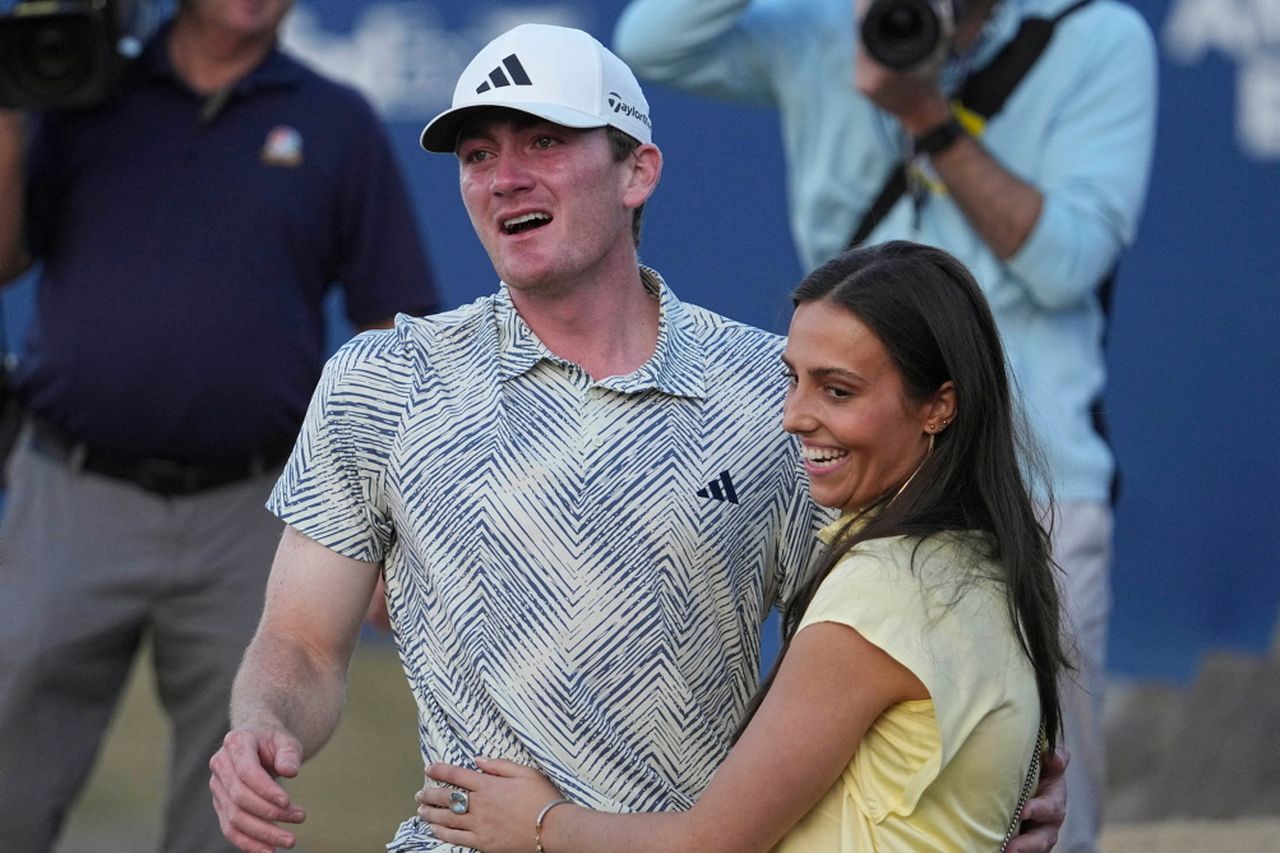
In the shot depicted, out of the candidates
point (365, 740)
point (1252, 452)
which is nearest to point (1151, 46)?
point (1252, 452)

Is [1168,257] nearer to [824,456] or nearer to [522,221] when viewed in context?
[522,221]

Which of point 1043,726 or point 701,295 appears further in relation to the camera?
point 701,295

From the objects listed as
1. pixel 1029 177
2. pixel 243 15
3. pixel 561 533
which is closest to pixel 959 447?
pixel 561 533

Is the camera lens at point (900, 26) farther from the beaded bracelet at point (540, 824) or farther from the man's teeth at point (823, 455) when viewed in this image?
the beaded bracelet at point (540, 824)

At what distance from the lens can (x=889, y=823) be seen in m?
2.40

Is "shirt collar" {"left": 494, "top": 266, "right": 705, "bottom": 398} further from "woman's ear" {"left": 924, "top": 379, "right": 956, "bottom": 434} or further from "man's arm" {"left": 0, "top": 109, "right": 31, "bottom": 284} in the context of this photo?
"man's arm" {"left": 0, "top": 109, "right": 31, "bottom": 284}

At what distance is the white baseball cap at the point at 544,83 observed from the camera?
2879 mm

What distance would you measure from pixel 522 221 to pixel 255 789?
886 millimetres

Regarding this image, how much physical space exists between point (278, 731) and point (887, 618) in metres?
0.83

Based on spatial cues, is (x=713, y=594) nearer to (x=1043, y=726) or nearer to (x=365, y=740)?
(x=1043, y=726)

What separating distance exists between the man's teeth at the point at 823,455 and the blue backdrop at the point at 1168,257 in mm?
3531

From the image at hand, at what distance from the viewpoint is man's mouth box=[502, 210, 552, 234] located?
2.92m

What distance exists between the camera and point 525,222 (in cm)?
293

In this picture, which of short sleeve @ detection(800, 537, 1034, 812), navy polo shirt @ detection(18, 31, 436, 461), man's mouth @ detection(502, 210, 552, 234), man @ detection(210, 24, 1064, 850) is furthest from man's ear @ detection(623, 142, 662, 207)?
navy polo shirt @ detection(18, 31, 436, 461)
